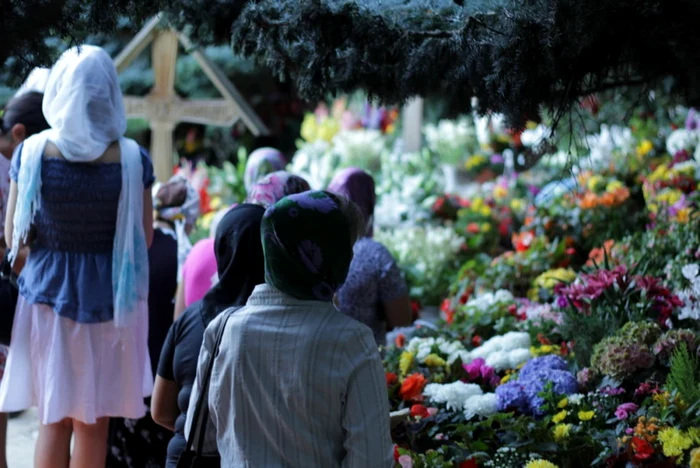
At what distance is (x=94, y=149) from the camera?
145 inches

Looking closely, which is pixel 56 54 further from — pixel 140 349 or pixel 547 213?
pixel 547 213

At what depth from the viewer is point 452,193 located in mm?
8398

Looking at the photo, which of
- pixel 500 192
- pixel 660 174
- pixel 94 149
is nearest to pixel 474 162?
pixel 500 192

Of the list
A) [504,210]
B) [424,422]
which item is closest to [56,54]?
[424,422]

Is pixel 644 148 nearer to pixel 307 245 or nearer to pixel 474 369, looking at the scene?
pixel 474 369

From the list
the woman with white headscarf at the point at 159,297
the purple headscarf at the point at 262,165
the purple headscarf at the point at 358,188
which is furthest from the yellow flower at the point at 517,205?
the woman with white headscarf at the point at 159,297

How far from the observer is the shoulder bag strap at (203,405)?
91.4 inches

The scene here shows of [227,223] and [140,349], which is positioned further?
[140,349]

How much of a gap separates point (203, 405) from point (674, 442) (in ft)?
4.73

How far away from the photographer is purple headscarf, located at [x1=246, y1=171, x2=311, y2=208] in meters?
3.71

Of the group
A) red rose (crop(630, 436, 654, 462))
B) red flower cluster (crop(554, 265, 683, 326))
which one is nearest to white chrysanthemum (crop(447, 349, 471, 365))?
red flower cluster (crop(554, 265, 683, 326))

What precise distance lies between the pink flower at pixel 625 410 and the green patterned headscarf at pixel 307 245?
→ 56.8 inches

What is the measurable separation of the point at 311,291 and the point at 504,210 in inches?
215

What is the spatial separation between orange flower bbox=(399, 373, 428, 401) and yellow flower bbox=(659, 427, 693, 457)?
104 cm
